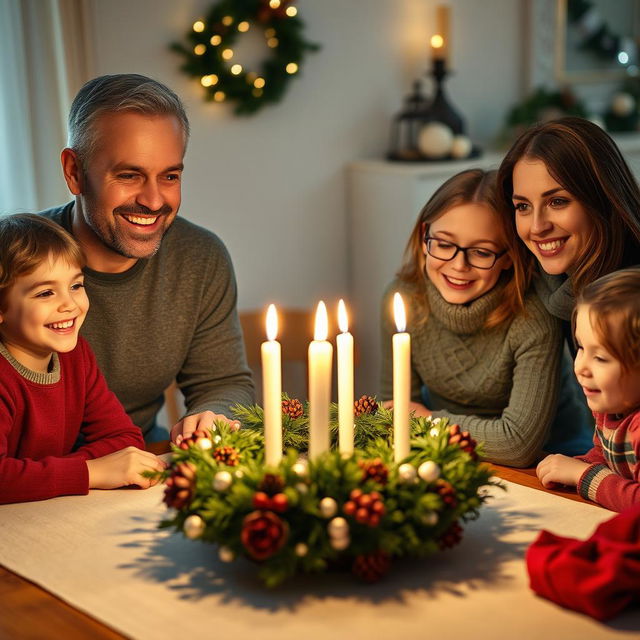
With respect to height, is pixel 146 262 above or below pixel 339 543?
above

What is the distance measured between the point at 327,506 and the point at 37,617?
0.38 metres

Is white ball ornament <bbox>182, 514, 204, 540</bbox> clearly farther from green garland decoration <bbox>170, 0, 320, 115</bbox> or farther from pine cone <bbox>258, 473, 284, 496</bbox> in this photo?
green garland decoration <bbox>170, 0, 320, 115</bbox>

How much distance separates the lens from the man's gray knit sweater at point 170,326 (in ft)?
6.81

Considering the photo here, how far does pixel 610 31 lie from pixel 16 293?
3503 millimetres

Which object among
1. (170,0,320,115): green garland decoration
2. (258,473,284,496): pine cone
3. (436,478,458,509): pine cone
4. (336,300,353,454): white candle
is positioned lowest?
(436,478,458,509): pine cone

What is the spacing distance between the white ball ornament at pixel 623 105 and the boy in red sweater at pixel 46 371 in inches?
128

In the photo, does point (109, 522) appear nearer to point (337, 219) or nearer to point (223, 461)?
point (223, 461)

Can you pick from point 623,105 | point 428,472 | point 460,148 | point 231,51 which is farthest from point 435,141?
point 428,472

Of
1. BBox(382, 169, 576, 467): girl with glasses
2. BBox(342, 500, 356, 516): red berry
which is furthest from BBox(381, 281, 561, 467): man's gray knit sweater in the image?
BBox(342, 500, 356, 516): red berry

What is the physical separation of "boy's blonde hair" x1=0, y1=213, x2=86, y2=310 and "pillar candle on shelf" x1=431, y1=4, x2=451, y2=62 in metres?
2.54

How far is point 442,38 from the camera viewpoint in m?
3.84

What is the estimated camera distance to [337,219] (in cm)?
399

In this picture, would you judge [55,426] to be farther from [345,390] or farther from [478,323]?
[478,323]

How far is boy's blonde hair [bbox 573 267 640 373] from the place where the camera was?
141 centimetres
